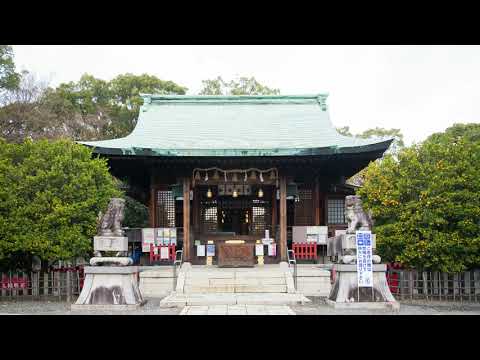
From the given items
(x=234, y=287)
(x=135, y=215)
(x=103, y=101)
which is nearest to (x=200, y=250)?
(x=234, y=287)

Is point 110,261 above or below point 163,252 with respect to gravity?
above

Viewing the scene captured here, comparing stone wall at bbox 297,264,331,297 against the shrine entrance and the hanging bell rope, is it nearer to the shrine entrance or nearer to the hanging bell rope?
the shrine entrance

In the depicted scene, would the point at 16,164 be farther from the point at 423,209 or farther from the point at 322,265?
the point at 423,209

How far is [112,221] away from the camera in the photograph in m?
13.3

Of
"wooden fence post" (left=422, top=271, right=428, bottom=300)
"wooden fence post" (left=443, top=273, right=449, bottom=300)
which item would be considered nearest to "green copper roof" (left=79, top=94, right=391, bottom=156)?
"wooden fence post" (left=422, top=271, right=428, bottom=300)

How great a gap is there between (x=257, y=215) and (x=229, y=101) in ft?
23.3

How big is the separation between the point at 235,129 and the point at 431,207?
1027 centimetres

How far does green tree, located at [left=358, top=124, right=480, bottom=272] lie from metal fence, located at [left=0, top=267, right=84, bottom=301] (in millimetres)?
10138

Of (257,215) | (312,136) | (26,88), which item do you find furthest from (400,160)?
(26,88)

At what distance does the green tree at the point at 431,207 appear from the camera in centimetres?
1423

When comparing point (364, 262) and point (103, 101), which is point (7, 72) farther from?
point (364, 262)

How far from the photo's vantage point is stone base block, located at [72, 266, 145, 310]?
1274 cm

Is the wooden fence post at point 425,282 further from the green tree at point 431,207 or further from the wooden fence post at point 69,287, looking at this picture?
the wooden fence post at point 69,287

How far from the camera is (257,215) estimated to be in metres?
21.2
